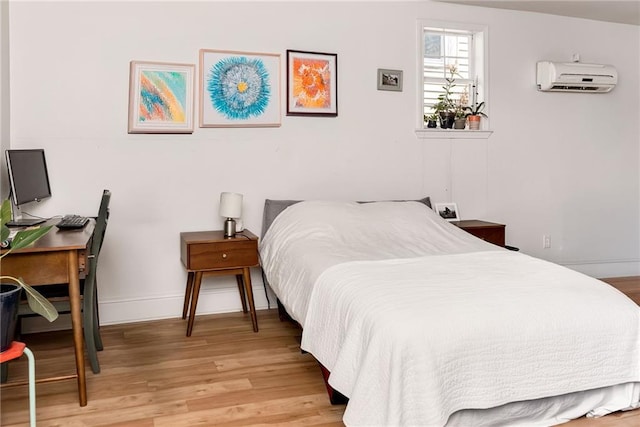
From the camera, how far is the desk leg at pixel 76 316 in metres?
2.37

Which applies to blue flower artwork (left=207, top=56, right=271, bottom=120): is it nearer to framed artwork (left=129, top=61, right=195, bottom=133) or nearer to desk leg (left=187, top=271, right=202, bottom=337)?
framed artwork (left=129, top=61, right=195, bottom=133)

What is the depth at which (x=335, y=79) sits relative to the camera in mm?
4141

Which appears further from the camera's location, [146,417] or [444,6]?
[444,6]

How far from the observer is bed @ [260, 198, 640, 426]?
1941mm

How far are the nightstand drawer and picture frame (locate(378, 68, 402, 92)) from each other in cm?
167

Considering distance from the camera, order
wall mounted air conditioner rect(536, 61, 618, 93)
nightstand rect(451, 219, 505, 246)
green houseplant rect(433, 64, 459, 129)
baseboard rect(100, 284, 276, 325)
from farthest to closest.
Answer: wall mounted air conditioner rect(536, 61, 618, 93) → green houseplant rect(433, 64, 459, 129) → nightstand rect(451, 219, 505, 246) → baseboard rect(100, 284, 276, 325)

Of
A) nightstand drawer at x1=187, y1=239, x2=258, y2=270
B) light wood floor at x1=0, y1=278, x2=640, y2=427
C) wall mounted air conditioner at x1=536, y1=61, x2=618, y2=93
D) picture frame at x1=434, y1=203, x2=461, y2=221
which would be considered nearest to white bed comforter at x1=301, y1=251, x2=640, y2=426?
light wood floor at x1=0, y1=278, x2=640, y2=427

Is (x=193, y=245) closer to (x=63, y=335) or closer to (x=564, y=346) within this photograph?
(x=63, y=335)

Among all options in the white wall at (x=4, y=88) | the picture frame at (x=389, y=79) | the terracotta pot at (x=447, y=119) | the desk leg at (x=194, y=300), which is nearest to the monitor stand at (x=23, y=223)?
the white wall at (x=4, y=88)

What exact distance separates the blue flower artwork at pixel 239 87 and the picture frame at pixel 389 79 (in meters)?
0.91

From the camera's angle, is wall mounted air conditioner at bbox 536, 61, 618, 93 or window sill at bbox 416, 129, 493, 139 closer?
window sill at bbox 416, 129, 493, 139

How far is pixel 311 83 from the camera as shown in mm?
4078

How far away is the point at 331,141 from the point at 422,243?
122cm

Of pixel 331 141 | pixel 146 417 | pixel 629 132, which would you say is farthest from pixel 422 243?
pixel 629 132
